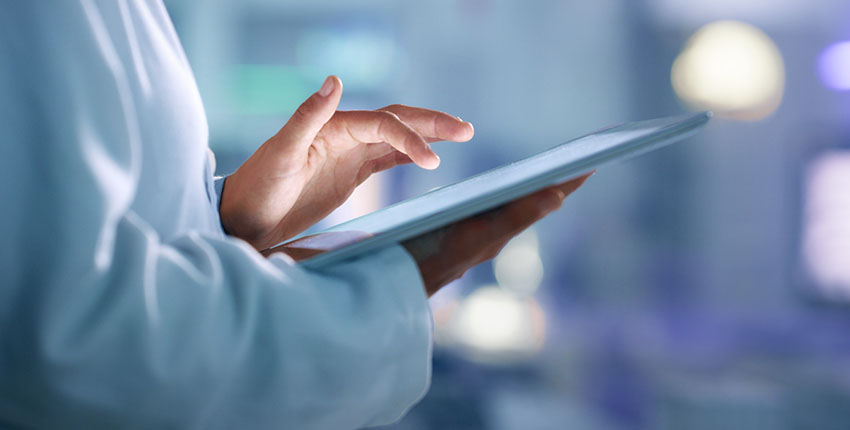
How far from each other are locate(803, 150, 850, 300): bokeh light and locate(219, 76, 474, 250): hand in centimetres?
346

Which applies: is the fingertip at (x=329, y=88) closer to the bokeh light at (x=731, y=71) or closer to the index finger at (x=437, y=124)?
the index finger at (x=437, y=124)

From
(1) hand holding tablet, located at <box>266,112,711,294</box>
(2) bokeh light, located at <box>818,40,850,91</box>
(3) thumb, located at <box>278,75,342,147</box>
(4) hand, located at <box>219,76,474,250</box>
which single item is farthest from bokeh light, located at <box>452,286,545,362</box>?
(1) hand holding tablet, located at <box>266,112,711,294</box>

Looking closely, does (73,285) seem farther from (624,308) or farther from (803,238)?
(803,238)

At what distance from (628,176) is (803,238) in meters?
1.02

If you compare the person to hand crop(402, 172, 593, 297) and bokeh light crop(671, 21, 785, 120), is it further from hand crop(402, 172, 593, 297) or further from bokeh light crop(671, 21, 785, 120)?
bokeh light crop(671, 21, 785, 120)

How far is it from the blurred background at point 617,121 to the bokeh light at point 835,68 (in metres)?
0.01

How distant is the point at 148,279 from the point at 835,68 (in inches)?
174

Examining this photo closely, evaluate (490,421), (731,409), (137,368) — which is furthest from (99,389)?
(731,409)

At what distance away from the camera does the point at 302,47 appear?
365 cm

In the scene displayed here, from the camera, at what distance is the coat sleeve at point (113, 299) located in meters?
0.31

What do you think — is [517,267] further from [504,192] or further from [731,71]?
[504,192]

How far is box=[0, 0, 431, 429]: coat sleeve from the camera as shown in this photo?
12.4 inches

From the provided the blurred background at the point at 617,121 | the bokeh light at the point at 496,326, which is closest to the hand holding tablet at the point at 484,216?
the bokeh light at the point at 496,326

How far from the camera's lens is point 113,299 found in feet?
1.06
